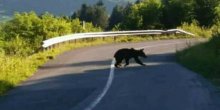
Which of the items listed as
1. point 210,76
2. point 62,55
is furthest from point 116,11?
point 210,76

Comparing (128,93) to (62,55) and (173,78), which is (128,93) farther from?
(62,55)

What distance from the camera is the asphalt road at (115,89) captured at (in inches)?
469

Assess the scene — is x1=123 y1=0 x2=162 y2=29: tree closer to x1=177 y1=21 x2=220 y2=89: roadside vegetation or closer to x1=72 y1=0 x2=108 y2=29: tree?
x1=177 y1=21 x2=220 y2=89: roadside vegetation

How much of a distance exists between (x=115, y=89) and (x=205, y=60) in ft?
23.9

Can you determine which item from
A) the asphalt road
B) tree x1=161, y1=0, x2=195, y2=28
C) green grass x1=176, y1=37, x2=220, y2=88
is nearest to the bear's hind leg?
the asphalt road

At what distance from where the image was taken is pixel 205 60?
68.4 feet

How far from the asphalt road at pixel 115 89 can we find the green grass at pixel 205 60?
429 mm

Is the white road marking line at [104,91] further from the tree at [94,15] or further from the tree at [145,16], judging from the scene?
the tree at [94,15]

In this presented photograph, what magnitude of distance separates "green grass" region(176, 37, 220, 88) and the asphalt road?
1.41 ft

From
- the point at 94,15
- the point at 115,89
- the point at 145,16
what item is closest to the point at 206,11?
the point at 145,16

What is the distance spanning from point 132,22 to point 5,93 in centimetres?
4582

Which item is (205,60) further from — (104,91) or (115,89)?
(104,91)

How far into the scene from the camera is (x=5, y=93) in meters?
14.4

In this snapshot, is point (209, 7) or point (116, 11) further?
point (116, 11)
